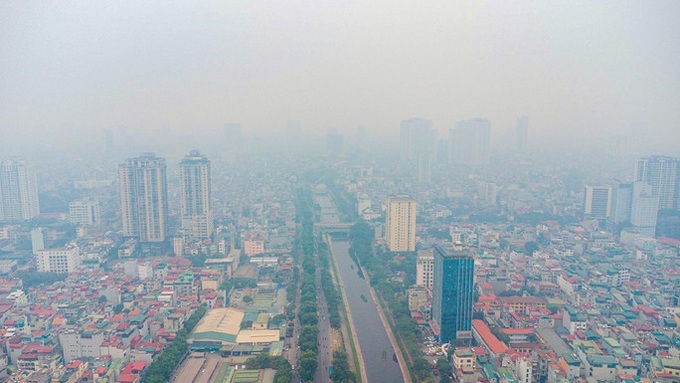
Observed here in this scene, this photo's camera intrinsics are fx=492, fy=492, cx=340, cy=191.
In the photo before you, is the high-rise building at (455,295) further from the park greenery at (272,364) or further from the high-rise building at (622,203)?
the high-rise building at (622,203)

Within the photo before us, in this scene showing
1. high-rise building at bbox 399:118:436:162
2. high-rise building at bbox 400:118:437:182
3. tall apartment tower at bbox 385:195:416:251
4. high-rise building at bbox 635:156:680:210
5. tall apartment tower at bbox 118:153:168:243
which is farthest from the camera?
high-rise building at bbox 399:118:436:162

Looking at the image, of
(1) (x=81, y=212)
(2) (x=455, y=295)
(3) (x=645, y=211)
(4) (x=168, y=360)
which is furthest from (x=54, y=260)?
(3) (x=645, y=211)

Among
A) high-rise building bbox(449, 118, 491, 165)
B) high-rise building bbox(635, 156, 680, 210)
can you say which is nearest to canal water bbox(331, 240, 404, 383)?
high-rise building bbox(635, 156, 680, 210)

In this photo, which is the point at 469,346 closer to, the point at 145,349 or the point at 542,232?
the point at 145,349

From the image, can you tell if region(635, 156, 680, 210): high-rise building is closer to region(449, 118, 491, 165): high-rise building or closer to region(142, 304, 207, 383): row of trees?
region(449, 118, 491, 165): high-rise building

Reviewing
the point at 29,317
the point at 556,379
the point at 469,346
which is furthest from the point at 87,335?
the point at 556,379

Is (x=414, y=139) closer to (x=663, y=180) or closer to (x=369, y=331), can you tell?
(x=663, y=180)
